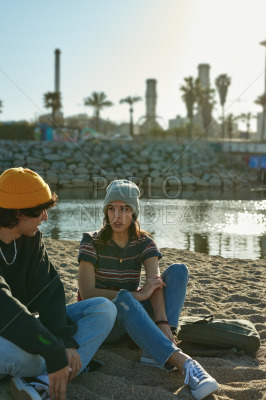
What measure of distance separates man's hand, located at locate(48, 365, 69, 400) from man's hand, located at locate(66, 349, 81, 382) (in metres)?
0.14

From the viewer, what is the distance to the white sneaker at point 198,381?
8.49 ft

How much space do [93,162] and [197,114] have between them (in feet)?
176

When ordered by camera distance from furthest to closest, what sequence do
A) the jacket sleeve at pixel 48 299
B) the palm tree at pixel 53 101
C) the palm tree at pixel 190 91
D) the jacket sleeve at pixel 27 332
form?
the palm tree at pixel 190 91
the palm tree at pixel 53 101
the jacket sleeve at pixel 48 299
the jacket sleeve at pixel 27 332

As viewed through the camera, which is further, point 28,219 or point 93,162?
point 93,162

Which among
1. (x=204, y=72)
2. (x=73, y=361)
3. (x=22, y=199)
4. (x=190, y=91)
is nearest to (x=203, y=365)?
(x=73, y=361)

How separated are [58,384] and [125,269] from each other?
1.18 meters

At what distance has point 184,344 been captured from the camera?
3561 mm

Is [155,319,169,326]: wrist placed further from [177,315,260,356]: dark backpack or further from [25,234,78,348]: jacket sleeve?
[25,234,78,348]: jacket sleeve

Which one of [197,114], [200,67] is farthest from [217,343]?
[200,67]

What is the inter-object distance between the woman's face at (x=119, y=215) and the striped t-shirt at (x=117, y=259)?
13cm

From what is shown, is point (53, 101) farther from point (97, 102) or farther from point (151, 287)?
point (151, 287)

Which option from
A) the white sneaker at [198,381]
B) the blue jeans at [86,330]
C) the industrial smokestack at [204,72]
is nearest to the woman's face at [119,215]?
the blue jeans at [86,330]

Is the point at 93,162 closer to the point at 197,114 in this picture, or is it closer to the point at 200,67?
the point at 197,114

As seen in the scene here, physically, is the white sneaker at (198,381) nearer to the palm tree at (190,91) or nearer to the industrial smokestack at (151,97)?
the palm tree at (190,91)
